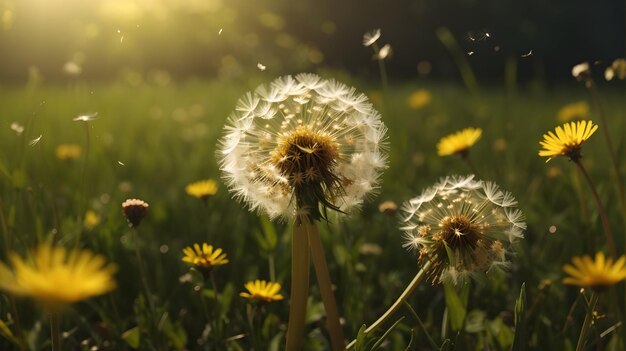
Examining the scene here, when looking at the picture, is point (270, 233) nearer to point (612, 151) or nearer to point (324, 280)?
point (324, 280)

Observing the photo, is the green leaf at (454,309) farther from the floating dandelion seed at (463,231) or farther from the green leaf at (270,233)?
the green leaf at (270,233)

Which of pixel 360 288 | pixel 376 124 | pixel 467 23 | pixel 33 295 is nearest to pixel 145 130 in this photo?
pixel 360 288

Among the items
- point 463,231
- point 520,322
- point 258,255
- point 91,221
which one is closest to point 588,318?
point 520,322

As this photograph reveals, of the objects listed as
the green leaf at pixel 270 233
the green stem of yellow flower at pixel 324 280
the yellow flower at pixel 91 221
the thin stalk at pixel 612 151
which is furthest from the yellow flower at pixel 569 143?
the yellow flower at pixel 91 221

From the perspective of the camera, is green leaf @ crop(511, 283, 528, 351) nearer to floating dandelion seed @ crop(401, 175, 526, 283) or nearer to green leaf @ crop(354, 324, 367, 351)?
floating dandelion seed @ crop(401, 175, 526, 283)

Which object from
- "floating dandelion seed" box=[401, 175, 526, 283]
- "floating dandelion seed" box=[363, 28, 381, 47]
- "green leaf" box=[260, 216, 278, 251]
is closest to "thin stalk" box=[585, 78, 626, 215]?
"floating dandelion seed" box=[401, 175, 526, 283]
